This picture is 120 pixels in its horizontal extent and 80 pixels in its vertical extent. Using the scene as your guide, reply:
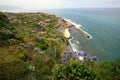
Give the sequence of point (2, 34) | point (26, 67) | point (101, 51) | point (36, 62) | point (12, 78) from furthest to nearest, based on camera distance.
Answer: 1. point (101, 51)
2. point (2, 34)
3. point (36, 62)
4. point (26, 67)
5. point (12, 78)

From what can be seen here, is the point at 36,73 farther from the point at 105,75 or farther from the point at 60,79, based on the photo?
the point at 105,75

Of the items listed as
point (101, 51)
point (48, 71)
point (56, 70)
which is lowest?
point (101, 51)

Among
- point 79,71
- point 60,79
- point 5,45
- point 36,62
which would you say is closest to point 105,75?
point 79,71

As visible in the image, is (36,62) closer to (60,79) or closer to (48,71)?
(48,71)

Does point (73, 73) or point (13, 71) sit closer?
point (73, 73)

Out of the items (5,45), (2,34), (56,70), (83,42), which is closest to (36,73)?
(56,70)

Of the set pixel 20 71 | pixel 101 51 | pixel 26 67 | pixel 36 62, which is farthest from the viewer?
pixel 101 51

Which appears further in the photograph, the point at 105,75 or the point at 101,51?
the point at 101,51

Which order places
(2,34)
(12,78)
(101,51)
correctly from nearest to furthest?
(12,78), (2,34), (101,51)

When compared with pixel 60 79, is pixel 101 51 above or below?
below
